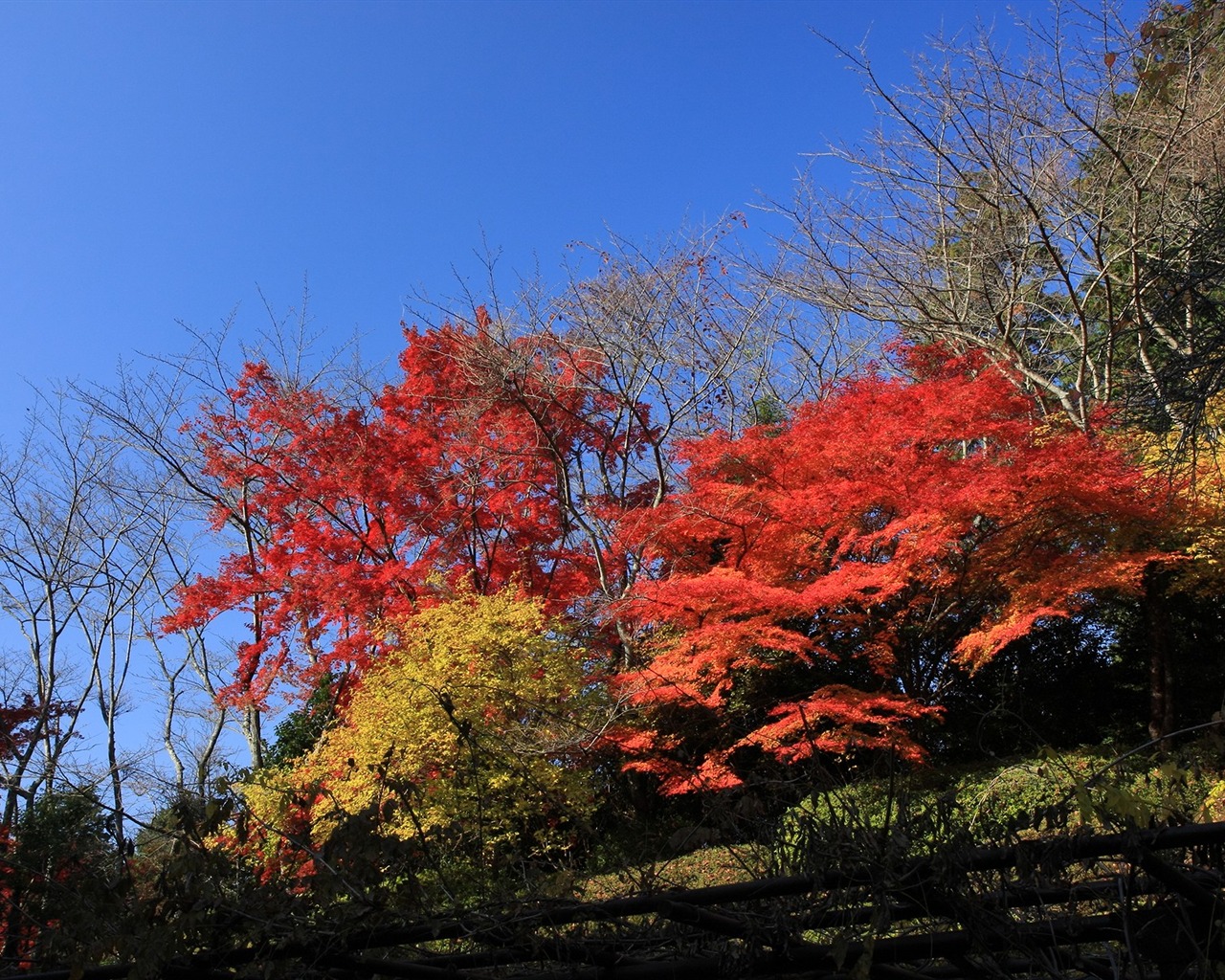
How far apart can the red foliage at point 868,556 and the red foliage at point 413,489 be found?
7.98ft

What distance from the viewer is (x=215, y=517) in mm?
18375

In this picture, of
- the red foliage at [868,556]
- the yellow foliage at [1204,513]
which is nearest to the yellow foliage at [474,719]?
the red foliage at [868,556]

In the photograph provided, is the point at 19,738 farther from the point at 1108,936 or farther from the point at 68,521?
the point at 1108,936

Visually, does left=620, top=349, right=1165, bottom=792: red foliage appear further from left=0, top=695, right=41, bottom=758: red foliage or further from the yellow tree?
left=0, top=695, right=41, bottom=758: red foliage

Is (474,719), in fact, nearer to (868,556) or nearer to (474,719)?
(474,719)

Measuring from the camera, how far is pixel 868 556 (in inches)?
503

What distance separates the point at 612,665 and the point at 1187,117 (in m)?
10.00

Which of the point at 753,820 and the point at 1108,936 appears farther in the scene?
the point at 753,820

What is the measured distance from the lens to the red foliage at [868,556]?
34.7 feet

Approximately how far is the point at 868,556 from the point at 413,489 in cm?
765

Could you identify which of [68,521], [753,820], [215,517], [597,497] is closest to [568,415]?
[597,497]

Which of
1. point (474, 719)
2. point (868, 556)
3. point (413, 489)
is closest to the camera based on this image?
point (474, 719)

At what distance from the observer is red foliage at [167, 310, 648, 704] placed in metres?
14.4

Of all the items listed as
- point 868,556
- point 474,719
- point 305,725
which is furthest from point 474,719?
point 305,725
